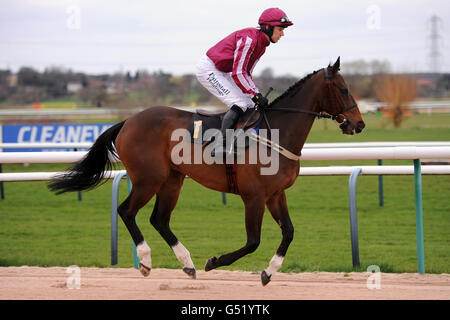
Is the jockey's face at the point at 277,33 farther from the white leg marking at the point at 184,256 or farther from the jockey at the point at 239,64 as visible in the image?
the white leg marking at the point at 184,256

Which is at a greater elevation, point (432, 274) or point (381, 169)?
point (381, 169)

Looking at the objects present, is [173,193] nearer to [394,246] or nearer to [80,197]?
[394,246]

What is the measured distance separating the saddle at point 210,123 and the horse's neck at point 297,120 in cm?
15

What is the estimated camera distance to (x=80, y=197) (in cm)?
1045

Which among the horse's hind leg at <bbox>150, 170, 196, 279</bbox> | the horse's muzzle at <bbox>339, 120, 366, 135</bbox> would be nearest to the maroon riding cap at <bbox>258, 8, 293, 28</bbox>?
the horse's muzzle at <bbox>339, 120, 366, 135</bbox>

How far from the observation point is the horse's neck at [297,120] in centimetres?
477

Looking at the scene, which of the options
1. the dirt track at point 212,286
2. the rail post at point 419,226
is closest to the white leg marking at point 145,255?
the dirt track at point 212,286

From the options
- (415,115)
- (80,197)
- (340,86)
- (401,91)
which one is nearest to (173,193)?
(340,86)

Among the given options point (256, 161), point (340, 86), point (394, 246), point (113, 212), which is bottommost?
point (394, 246)

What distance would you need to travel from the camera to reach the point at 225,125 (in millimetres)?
4754

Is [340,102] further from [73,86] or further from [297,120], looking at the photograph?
[73,86]

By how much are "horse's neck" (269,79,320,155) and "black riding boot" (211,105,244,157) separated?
27cm

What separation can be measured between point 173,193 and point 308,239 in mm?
2644

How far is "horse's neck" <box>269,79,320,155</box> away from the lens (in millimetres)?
4774
